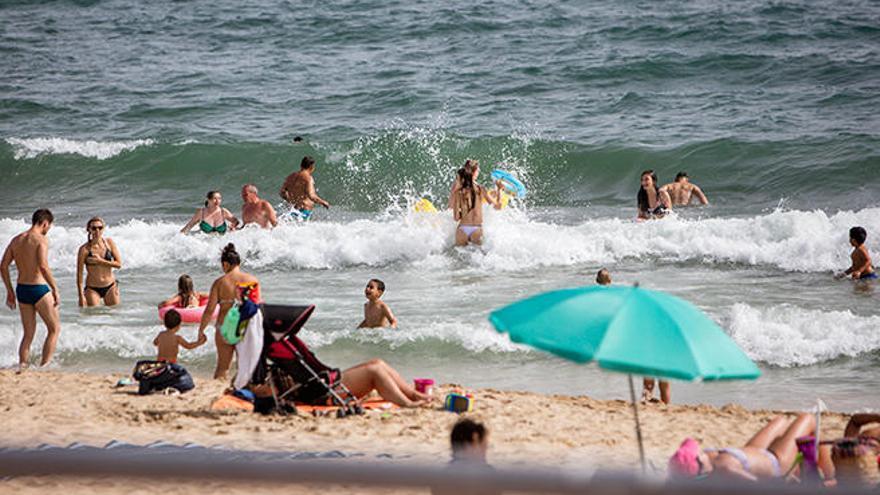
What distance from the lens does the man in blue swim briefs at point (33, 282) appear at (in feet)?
30.2

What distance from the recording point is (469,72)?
2492 cm

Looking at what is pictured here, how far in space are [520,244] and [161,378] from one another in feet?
21.8

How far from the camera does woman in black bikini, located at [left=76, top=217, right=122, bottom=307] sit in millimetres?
11266

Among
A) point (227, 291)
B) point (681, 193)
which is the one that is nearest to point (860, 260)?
point (681, 193)

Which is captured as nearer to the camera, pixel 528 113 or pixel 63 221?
pixel 63 221

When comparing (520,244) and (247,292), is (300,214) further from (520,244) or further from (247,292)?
(247,292)

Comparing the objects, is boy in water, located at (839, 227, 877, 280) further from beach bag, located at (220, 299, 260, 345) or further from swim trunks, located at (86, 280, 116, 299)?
swim trunks, located at (86, 280, 116, 299)

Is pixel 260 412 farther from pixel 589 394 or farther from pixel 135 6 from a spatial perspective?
pixel 135 6

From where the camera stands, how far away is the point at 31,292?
368 inches

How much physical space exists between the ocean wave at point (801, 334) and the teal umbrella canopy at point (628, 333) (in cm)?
436

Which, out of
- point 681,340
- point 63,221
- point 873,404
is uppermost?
point 63,221

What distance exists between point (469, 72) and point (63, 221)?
9.71 meters

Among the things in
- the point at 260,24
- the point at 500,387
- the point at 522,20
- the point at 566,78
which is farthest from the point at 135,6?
the point at 500,387

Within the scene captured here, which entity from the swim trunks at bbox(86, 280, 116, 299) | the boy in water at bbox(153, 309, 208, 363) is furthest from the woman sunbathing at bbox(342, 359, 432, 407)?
the swim trunks at bbox(86, 280, 116, 299)
